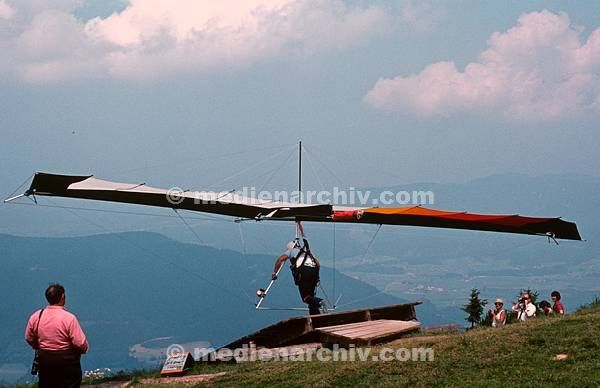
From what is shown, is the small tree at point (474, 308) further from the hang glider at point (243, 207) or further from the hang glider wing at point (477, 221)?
the hang glider at point (243, 207)

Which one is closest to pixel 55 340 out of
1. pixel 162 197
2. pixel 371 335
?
pixel 371 335

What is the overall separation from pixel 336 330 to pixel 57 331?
6.80m

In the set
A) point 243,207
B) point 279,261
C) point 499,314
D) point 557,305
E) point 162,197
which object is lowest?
point 499,314

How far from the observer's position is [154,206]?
1816cm

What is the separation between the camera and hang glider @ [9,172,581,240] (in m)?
17.2

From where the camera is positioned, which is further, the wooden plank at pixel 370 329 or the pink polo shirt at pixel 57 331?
the wooden plank at pixel 370 329

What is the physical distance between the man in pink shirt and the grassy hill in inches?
128

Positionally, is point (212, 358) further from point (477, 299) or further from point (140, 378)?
point (477, 299)

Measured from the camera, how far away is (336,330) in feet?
47.5

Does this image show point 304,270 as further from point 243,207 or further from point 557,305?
point 557,305

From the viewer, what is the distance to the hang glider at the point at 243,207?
17.2 meters

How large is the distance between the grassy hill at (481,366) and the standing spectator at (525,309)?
4.25m

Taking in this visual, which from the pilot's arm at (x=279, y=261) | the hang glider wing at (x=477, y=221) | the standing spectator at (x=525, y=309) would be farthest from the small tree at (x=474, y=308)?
the pilot's arm at (x=279, y=261)

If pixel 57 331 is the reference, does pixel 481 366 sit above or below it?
below
